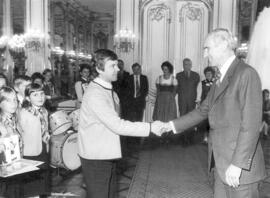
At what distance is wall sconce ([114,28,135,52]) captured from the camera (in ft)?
30.3

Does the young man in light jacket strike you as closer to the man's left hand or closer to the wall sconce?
the man's left hand

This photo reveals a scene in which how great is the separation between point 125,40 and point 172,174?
452 centimetres

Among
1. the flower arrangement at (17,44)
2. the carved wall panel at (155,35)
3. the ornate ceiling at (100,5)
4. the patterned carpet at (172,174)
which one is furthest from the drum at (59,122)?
the ornate ceiling at (100,5)

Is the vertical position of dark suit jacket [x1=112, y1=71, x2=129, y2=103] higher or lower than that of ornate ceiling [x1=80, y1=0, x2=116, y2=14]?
lower

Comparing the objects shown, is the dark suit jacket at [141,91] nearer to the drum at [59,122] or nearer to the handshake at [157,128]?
the drum at [59,122]

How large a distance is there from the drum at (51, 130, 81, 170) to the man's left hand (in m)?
3.02

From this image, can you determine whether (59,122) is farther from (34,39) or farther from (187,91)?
(34,39)

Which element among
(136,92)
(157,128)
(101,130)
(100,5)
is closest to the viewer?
(101,130)

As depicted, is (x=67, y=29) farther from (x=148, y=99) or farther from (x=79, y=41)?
(x=148, y=99)

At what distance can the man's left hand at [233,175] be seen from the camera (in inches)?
90.7

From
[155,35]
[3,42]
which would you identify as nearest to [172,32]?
[155,35]

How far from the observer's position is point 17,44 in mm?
9461

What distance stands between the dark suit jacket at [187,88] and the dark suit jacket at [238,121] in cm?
551

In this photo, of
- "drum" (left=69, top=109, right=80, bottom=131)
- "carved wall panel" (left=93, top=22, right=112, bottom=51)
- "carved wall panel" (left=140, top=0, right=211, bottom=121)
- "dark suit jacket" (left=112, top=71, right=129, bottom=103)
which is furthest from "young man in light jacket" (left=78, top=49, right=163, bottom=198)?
"carved wall panel" (left=93, top=22, right=112, bottom=51)
